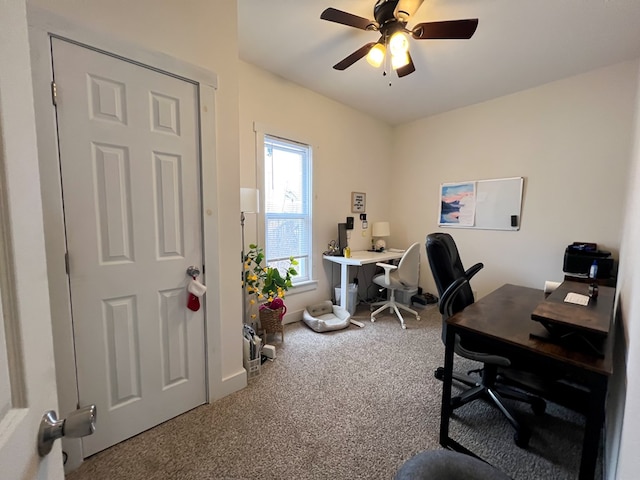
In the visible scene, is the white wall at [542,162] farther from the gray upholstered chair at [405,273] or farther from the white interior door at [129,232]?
the white interior door at [129,232]

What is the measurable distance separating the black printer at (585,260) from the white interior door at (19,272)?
3641 millimetres

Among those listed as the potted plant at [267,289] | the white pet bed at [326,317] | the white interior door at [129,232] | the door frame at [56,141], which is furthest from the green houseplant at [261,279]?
the door frame at [56,141]

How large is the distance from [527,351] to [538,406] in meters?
0.92

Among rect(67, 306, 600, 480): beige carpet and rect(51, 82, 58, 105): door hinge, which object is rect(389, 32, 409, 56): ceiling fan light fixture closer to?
rect(51, 82, 58, 105): door hinge

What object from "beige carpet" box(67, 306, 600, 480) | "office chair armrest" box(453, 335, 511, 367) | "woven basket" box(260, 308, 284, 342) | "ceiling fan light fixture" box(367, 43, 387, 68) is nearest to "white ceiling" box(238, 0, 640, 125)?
"ceiling fan light fixture" box(367, 43, 387, 68)

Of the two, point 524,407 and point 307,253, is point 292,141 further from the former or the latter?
point 524,407

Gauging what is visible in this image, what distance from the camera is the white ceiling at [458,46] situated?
1858mm

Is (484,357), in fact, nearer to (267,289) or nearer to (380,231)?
(267,289)

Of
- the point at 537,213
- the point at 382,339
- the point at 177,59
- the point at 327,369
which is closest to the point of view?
the point at 177,59

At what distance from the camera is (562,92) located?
2.79 meters

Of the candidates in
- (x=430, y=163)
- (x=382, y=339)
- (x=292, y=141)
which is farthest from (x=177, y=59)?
(x=430, y=163)

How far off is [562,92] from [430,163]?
1512mm

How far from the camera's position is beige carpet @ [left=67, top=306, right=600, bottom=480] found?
1317 mm

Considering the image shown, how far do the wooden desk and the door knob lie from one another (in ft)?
4.66
